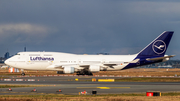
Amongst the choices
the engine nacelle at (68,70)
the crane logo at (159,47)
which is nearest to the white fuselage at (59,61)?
the engine nacelle at (68,70)

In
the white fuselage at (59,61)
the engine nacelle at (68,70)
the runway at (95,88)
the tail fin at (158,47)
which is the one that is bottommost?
the runway at (95,88)

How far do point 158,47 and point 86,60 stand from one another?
1818cm

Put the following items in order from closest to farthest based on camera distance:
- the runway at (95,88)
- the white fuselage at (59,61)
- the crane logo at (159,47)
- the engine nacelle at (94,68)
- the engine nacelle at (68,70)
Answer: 1. the runway at (95,88)
2. the engine nacelle at (68,70)
3. the white fuselage at (59,61)
4. the engine nacelle at (94,68)
5. the crane logo at (159,47)

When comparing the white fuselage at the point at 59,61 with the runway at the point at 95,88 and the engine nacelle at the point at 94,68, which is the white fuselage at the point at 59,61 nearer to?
the engine nacelle at the point at 94,68

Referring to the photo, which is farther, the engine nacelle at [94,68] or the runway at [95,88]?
the engine nacelle at [94,68]

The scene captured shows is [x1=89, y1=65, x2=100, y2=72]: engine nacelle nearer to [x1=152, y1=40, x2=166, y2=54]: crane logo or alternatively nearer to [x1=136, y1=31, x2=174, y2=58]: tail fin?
[x1=136, y1=31, x2=174, y2=58]: tail fin

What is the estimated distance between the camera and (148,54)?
2872 inches

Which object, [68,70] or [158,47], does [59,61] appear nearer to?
[68,70]

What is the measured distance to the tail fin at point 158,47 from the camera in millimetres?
72625

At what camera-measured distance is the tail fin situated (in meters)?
72.6

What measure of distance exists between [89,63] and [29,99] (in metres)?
46.8

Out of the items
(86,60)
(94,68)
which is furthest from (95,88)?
(86,60)

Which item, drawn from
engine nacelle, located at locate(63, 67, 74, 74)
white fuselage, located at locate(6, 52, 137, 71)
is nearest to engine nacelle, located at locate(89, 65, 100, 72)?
white fuselage, located at locate(6, 52, 137, 71)

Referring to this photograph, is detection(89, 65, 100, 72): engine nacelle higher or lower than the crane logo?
lower
